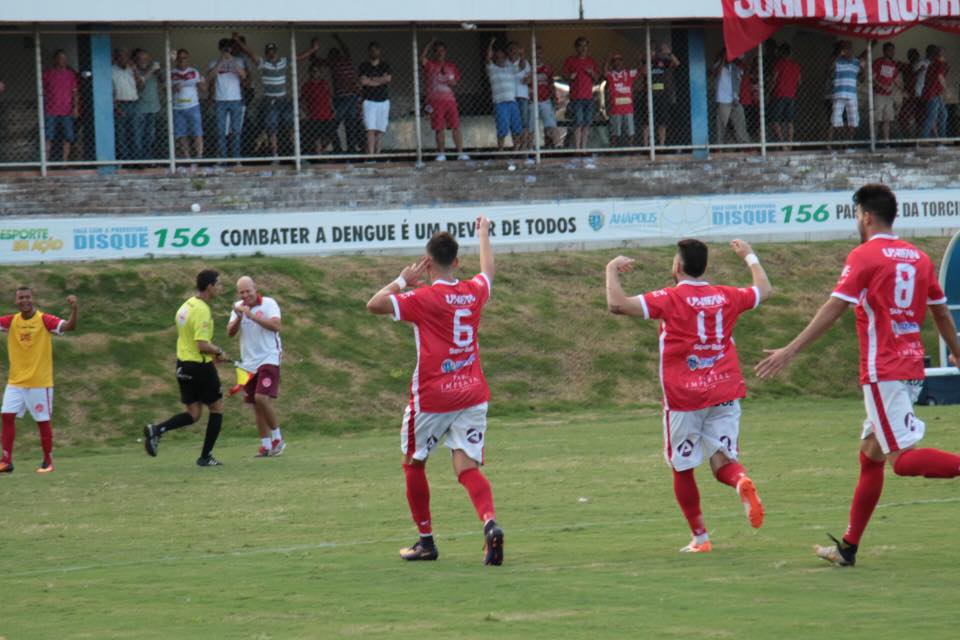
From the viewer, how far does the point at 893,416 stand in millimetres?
8500

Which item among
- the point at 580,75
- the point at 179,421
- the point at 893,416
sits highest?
the point at 580,75

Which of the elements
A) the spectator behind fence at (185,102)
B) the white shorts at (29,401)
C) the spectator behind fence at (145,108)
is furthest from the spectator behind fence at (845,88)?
the white shorts at (29,401)

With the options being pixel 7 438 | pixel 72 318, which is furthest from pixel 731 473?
Result: pixel 7 438

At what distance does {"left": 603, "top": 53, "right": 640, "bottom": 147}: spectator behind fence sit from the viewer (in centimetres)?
3048

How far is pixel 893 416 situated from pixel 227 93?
21.4 metres

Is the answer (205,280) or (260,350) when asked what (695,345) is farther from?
(260,350)

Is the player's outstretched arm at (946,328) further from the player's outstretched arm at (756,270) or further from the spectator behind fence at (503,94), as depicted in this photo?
the spectator behind fence at (503,94)

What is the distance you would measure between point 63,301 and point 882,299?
55.3 feet

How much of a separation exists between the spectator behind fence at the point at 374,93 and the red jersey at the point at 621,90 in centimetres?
454

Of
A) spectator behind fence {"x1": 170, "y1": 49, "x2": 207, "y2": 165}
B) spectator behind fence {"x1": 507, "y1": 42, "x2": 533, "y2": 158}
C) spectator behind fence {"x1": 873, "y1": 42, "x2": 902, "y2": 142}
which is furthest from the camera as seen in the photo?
spectator behind fence {"x1": 873, "y1": 42, "x2": 902, "y2": 142}

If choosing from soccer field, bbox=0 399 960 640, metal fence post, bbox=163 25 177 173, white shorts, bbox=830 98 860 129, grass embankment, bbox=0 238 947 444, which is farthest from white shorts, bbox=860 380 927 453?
white shorts, bbox=830 98 860 129

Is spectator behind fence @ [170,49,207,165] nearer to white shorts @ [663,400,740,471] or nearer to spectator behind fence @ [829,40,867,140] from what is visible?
spectator behind fence @ [829,40,867,140]

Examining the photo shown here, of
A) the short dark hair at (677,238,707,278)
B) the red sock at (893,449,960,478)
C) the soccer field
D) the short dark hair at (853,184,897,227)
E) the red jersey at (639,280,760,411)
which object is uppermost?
the short dark hair at (853,184,897,227)

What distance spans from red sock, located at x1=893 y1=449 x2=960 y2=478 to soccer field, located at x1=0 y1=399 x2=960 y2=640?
0.56 m
